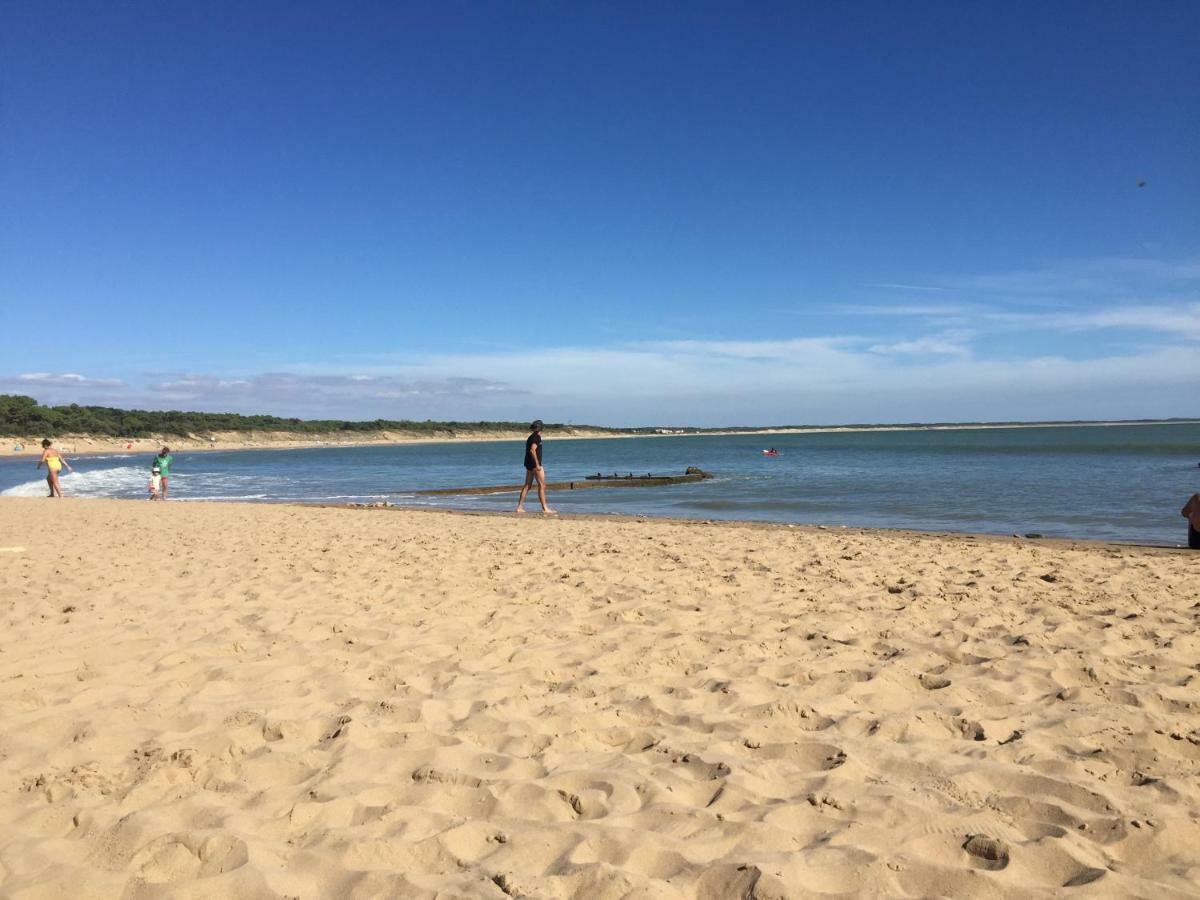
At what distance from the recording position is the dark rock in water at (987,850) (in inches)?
109

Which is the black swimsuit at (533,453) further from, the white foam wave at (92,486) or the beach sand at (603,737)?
the white foam wave at (92,486)

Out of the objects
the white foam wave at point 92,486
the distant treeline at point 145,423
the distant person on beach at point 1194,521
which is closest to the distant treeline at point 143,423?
the distant treeline at point 145,423

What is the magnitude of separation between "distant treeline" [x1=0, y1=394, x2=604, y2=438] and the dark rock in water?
311 feet

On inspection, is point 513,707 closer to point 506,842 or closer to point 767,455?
point 506,842

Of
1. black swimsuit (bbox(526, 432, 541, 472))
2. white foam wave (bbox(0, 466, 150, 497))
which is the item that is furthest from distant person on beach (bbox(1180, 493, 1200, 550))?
white foam wave (bbox(0, 466, 150, 497))

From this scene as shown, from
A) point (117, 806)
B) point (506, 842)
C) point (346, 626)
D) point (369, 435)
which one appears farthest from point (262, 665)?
point (369, 435)

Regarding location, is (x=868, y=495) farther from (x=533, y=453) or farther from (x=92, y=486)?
(x=92, y=486)

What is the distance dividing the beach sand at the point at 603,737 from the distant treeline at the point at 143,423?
90.5 metres

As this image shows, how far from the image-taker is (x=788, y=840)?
2914 mm

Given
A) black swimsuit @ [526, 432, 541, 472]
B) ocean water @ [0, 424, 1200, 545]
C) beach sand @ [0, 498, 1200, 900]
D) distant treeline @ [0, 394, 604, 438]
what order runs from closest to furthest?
beach sand @ [0, 498, 1200, 900], ocean water @ [0, 424, 1200, 545], black swimsuit @ [526, 432, 541, 472], distant treeline @ [0, 394, 604, 438]

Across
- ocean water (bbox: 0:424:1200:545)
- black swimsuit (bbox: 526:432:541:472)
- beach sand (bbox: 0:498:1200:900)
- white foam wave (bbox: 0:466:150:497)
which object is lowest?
white foam wave (bbox: 0:466:150:497)

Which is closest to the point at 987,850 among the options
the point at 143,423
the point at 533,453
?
the point at 533,453

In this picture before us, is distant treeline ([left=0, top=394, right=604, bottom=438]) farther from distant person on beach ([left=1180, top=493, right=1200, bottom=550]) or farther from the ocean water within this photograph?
distant person on beach ([left=1180, top=493, right=1200, bottom=550])

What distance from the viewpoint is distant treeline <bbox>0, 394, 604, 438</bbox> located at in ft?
278
